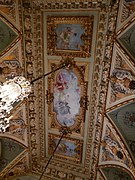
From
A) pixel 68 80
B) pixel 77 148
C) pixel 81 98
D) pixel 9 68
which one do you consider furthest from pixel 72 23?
pixel 77 148

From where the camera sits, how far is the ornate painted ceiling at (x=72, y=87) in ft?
20.3

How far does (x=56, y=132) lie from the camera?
858cm

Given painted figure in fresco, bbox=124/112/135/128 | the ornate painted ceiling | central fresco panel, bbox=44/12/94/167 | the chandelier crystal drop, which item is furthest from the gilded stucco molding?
the chandelier crystal drop

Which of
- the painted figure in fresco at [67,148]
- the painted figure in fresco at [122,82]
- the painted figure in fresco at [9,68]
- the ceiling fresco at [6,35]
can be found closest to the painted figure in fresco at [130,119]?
the painted figure in fresco at [122,82]

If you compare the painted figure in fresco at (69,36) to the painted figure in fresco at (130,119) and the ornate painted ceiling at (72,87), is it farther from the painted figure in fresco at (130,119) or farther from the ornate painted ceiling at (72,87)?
the painted figure in fresco at (130,119)

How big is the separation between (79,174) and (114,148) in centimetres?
200

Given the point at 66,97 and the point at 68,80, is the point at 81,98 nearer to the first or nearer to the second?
the point at 66,97

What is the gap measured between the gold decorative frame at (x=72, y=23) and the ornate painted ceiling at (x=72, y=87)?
25mm

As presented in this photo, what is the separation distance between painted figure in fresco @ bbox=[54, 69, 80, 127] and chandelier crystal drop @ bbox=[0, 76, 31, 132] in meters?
2.18

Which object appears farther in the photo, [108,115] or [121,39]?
[108,115]

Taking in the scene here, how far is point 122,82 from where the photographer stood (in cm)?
653

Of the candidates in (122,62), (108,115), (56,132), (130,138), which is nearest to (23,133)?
A: (56,132)

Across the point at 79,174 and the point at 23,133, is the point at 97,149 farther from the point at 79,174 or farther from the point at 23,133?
the point at 23,133

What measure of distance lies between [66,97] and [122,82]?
1.98 m
